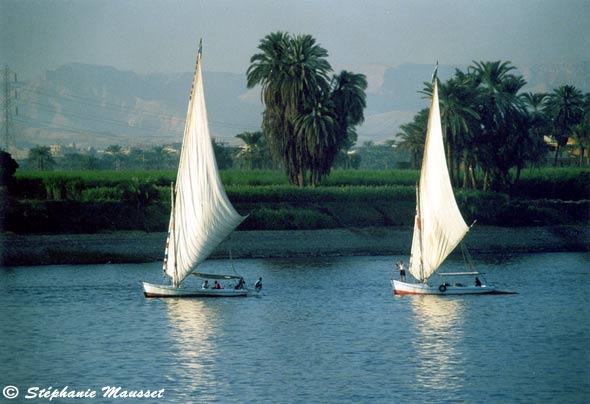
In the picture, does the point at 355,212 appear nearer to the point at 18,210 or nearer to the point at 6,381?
the point at 18,210

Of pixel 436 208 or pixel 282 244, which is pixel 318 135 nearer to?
pixel 282 244

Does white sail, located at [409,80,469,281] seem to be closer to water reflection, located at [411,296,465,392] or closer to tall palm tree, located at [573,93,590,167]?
water reflection, located at [411,296,465,392]

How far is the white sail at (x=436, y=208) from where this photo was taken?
5953 cm

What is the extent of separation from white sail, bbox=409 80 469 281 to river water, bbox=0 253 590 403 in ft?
10.7

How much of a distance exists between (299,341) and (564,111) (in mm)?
132303

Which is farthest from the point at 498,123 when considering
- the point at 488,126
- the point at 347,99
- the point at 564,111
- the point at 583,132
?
the point at 564,111

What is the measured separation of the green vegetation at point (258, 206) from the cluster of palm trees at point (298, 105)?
3906 mm

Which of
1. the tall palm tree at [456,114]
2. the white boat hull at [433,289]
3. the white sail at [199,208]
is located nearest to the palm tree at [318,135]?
the tall palm tree at [456,114]

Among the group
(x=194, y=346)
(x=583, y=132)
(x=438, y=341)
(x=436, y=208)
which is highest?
(x=583, y=132)

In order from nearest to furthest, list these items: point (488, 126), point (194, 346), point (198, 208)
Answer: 1. point (194, 346)
2. point (198, 208)
3. point (488, 126)

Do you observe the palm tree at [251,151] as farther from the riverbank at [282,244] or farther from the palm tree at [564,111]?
the riverbank at [282,244]

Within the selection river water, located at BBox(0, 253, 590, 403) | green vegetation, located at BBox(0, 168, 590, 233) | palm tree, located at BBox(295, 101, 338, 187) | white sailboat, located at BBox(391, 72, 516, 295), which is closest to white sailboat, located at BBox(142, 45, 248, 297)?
river water, located at BBox(0, 253, 590, 403)

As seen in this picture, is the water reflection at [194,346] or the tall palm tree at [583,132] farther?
the tall palm tree at [583,132]

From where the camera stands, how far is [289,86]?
352 feet
